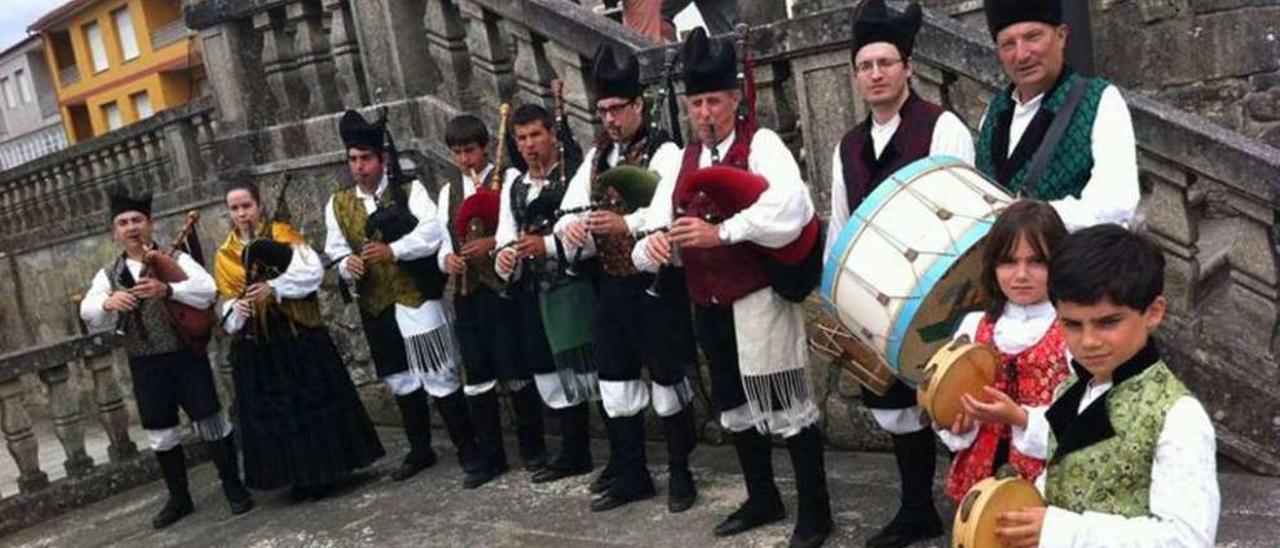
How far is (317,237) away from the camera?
6988 millimetres

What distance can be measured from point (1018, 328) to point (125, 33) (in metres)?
42.9

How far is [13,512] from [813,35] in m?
5.07

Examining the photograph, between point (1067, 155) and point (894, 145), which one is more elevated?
point (894, 145)

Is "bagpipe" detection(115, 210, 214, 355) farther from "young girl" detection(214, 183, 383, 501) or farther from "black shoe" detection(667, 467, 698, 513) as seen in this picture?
"black shoe" detection(667, 467, 698, 513)

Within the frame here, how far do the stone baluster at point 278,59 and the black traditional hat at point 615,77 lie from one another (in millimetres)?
3018

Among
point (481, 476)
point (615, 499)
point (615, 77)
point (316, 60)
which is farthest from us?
point (316, 60)

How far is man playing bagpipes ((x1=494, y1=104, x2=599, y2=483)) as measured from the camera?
508 centimetres

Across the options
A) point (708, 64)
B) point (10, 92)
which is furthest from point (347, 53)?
point (10, 92)

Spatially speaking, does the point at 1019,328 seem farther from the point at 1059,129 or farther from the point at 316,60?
the point at 316,60

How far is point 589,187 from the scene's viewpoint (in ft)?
15.8

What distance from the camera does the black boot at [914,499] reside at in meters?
4.05

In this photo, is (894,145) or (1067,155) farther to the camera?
(894,145)

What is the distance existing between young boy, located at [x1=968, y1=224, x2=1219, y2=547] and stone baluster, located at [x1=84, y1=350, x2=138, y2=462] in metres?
5.91

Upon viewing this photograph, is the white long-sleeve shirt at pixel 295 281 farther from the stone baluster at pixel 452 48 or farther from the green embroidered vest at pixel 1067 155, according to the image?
the green embroidered vest at pixel 1067 155
